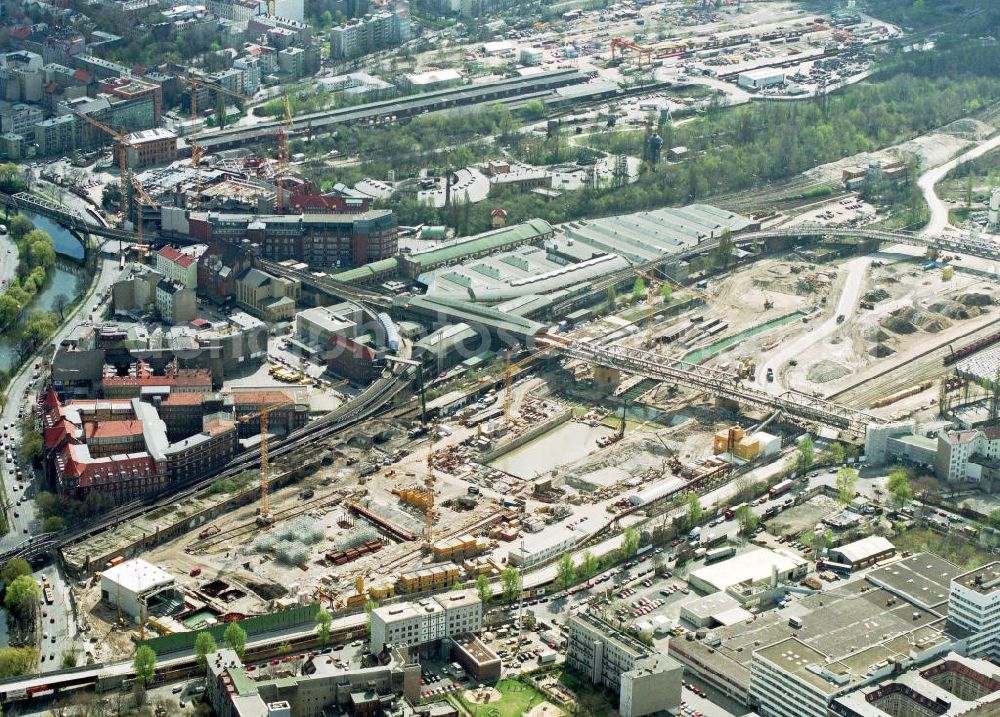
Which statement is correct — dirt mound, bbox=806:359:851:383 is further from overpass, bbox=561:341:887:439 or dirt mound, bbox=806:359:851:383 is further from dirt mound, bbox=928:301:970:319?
dirt mound, bbox=928:301:970:319

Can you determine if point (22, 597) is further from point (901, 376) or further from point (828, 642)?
point (901, 376)

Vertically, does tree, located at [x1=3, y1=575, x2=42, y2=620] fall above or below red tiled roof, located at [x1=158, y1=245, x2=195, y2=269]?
below

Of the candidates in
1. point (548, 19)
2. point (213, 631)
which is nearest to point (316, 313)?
point (213, 631)

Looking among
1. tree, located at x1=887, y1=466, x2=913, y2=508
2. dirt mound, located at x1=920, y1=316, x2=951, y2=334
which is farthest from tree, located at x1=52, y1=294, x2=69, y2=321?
dirt mound, located at x1=920, y1=316, x2=951, y2=334

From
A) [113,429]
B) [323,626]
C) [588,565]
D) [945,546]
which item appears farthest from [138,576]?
[945,546]

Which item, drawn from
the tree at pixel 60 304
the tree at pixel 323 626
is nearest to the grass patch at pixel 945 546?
the tree at pixel 323 626

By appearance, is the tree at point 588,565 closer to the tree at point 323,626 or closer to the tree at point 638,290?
the tree at point 323,626

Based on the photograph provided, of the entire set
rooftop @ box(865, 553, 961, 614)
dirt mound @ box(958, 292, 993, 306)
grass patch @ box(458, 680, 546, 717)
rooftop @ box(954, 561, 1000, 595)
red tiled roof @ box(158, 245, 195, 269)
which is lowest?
dirt mound @ box(958, 292, 993, 306)

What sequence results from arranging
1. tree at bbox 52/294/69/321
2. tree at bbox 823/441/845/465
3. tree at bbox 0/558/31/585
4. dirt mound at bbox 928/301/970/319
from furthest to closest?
dirt mound at bbox 928/301/970/319 < tree at bbox 52/294/69/321 < tree at bbox 823/441/845/465 < tree at bbox 0/558/31/585
